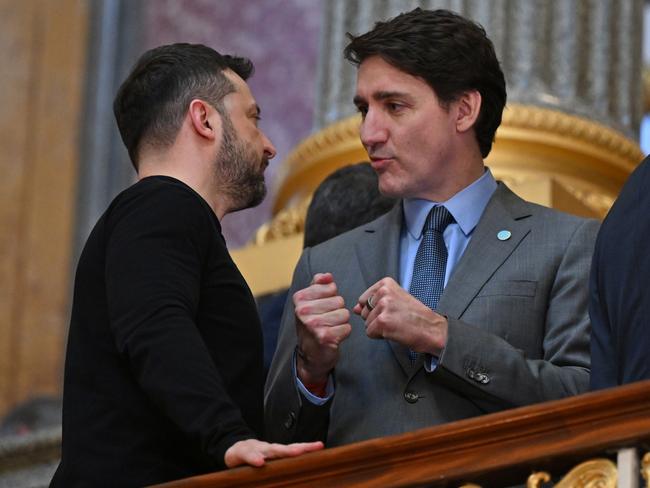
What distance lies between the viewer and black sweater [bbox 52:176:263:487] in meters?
3.38

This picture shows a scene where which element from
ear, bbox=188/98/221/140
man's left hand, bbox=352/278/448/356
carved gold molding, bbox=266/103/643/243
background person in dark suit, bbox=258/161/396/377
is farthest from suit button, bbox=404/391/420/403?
carved gold molding, bbox=266/103/643/243

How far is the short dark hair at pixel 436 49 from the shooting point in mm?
4129

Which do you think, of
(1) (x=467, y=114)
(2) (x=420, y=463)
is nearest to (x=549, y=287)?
(1) (x=467, y=114)

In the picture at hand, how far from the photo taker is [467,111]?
4.20 metres

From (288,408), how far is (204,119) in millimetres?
595

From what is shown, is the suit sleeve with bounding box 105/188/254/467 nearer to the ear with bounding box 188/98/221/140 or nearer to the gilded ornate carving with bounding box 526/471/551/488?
the ear with bounding box 188/98/221/140

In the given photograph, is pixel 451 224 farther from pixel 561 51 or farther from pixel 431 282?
pixel 561 51

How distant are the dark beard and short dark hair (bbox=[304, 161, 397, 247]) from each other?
0.82 metres

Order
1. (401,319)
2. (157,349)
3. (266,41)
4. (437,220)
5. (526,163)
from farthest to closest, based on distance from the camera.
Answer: (266,41) < (526,163) < (437,220) < (401,319) < (157,349)

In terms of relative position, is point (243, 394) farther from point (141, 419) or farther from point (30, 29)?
point (30, 29)

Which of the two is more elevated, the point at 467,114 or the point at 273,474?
the point at 467,114

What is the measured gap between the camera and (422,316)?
12.1 ft

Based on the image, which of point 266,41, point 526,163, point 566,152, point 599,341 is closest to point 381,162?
point 599,341

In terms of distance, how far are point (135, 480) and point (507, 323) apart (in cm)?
84
